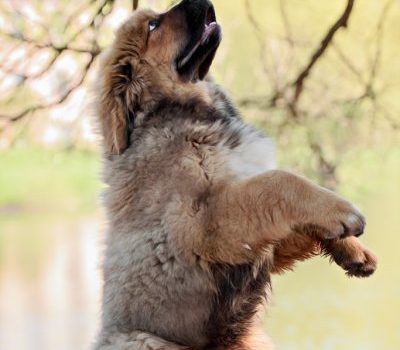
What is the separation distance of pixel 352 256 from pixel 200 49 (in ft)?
4.63

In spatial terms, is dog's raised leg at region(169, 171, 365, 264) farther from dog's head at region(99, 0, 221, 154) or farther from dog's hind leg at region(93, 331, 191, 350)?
dog's head at region(99, 0, 221, 154)

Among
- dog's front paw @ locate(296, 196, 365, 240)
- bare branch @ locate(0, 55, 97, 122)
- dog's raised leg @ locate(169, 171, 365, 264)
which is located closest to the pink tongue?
dog's raised leg @ locate(169, 171, 365, 264)

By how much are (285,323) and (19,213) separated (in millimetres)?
8839

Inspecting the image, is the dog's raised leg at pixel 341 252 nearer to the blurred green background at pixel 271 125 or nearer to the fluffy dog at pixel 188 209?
the fluffy dog at pixel 188 209

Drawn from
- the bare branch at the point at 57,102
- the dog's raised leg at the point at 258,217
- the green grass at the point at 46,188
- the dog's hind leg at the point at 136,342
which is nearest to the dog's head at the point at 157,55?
the dog's raised leg at the point at 258,217

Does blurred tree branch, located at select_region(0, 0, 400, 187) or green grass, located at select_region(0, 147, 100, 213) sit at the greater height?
green grass, located at select_region(0, 147, 100, 213)

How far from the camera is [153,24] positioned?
4547 mm

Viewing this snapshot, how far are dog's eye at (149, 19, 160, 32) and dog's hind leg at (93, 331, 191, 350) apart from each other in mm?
1686

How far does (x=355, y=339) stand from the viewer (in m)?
11.7

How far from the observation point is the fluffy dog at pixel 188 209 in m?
3.78

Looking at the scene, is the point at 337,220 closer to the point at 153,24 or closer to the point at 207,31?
the point at 207,31

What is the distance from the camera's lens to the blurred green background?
6.02 meters

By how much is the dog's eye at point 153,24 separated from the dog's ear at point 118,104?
0.86 ft

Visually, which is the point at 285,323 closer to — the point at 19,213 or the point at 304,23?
the point at 304,23
